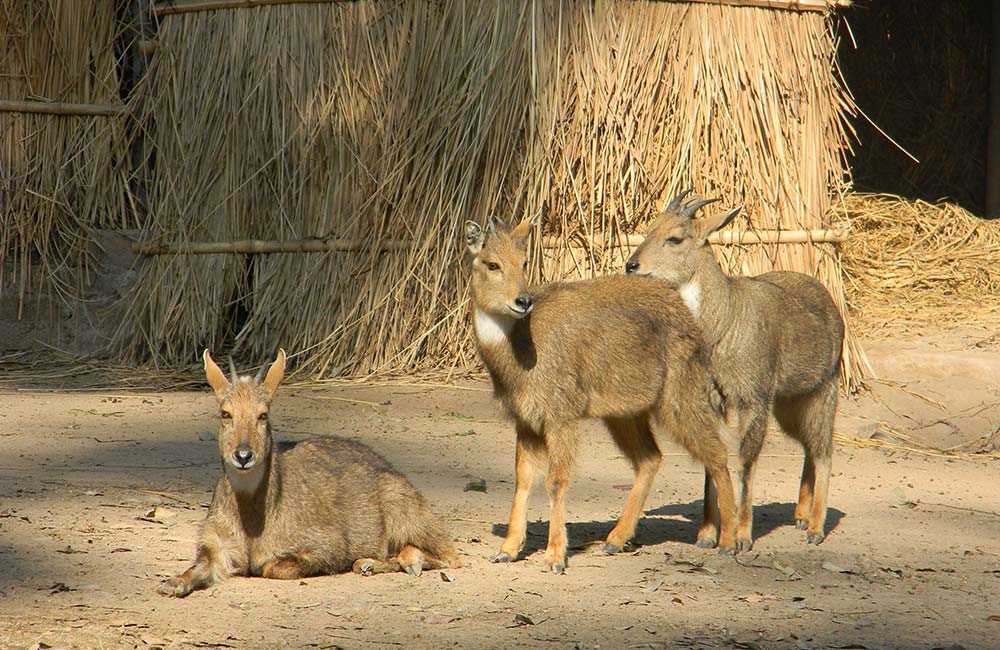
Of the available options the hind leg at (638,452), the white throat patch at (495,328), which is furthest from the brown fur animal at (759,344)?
the white throat patch at (495,328)

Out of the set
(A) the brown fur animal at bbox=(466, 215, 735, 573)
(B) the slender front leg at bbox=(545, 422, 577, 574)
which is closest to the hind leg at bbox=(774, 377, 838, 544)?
(A) the brown fur animal at bbox=(466, 215, 735, 573)

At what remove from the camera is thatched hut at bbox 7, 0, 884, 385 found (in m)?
9.66

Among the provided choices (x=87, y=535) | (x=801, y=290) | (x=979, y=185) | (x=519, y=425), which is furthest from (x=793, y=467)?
(x=979, y=185)

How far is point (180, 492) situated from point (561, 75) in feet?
15.2

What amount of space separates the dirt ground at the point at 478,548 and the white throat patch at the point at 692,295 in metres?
1.18

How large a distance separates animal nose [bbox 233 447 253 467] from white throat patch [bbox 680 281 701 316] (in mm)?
2759

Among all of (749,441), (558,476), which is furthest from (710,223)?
(558,476)

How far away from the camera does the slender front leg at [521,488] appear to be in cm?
572

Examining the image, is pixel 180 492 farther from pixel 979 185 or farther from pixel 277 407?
pixel 979 185

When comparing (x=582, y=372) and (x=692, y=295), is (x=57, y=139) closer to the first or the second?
(x=692, y=295)

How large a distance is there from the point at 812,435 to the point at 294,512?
3032mm

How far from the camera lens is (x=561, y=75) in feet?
31.5

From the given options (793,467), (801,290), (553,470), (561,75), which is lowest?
(793,467)

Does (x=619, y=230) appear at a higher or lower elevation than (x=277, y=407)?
higher
